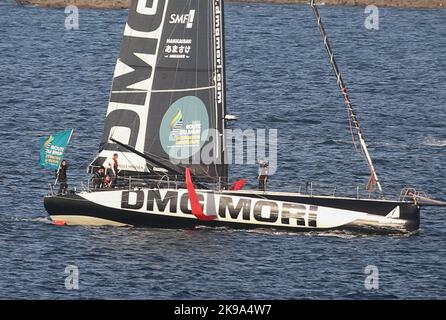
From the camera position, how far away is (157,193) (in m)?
70.7

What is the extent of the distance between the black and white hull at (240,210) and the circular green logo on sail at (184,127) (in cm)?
281

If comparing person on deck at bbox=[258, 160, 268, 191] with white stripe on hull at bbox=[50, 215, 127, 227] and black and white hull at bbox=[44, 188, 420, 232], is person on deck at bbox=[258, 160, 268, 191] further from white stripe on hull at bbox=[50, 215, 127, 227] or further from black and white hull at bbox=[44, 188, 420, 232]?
white stripe on hull at bbox=[50, 215, 127, 227]

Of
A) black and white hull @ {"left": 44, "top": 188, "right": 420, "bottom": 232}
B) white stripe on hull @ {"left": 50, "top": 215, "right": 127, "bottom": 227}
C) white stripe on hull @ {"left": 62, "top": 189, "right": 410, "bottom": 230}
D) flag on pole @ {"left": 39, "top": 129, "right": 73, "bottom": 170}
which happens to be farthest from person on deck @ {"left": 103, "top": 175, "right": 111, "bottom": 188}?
flag on pole @ {"left": 39, "top": 129, "right": 73, "bottom": 170}

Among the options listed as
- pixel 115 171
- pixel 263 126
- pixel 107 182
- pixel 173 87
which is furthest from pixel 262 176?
pixel 263 126

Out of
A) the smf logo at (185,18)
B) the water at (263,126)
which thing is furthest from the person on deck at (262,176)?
the smf logo at (185,18)

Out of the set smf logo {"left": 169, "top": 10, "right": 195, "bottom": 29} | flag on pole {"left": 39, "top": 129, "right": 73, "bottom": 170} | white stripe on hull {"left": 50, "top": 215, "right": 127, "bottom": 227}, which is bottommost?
white stripe on hull {"left": 50, "top": 215, "right": 127, "bottom": 227}

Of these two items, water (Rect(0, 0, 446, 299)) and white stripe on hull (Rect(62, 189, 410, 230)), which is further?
white stripe on hull (Rect(62, 189, 410, 230))

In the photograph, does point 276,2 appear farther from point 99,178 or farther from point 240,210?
point 240,210

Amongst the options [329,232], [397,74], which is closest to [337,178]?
[329,232]

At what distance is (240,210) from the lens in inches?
2756

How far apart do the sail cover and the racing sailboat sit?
0.05 metres

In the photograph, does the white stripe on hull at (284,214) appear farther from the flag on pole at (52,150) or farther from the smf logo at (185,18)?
the smf logo at (185,18)

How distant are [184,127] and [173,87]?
2100 mm

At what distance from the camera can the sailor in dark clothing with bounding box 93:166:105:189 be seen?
2852 inches
